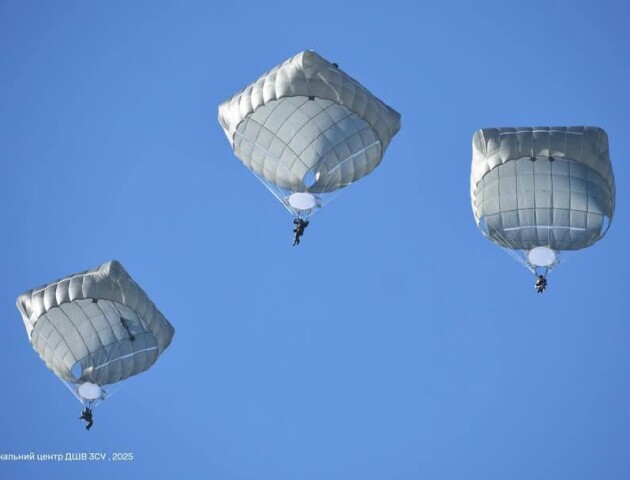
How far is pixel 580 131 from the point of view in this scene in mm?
35906

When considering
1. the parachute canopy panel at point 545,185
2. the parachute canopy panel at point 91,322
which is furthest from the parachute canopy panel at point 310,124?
the parachute canopy panel at point 91,322

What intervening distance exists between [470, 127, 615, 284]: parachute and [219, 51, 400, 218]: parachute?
2.95m

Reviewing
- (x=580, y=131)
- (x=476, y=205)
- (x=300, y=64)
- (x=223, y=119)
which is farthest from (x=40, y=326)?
(x=580, y=131)

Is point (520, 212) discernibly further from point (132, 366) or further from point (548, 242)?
point (132, 366)

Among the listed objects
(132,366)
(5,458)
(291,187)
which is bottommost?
(132,366)

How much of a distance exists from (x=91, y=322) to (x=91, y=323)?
0.09 feet

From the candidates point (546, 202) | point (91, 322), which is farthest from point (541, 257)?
point (91, 322)

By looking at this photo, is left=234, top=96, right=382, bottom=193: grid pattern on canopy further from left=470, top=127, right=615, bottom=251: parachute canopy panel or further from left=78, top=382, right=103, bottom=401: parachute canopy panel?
left=78, top=382, right=103, bottom=401: parachute canopy panel

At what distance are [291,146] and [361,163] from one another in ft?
6.36

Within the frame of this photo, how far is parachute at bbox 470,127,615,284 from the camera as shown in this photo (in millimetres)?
35406

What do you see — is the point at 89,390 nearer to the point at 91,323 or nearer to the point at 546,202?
the point at 91,323

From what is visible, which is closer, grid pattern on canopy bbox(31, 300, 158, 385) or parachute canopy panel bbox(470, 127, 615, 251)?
grid pattern on canopy bbox(31, 300, 158, 385)

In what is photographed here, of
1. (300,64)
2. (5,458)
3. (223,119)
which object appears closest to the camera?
(300,64)

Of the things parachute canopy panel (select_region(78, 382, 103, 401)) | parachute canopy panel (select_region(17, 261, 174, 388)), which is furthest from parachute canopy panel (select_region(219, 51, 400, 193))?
parachute canopy panel (select_region(78, 382, 103, 401))
